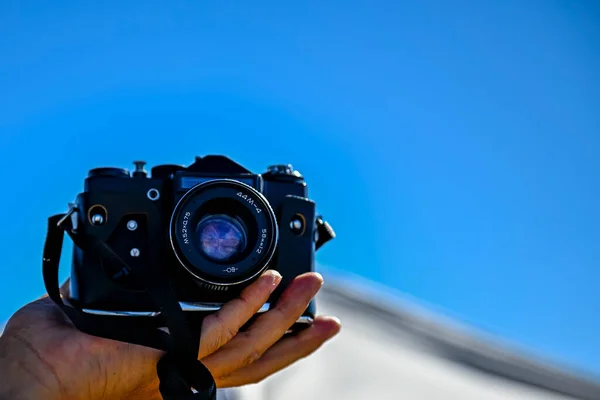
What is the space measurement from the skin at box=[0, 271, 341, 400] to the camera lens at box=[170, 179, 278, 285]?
0.09 metres

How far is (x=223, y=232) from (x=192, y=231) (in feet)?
0.35

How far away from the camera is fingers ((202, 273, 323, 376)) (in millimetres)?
2348

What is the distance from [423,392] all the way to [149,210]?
1.93m

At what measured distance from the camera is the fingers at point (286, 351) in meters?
2.63

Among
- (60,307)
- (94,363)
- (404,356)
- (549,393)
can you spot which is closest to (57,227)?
(60,307)

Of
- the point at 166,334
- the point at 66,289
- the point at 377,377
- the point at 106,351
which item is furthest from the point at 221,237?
the point at 377,377

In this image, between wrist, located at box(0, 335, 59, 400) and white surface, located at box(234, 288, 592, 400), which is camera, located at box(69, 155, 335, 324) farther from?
white surface, located at box(234, 288, 592, 400)

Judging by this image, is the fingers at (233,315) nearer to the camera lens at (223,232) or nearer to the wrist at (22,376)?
the camera lens at (223,232)

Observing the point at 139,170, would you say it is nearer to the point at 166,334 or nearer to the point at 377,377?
the point at 166,334

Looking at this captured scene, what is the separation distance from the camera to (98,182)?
249 centimetres

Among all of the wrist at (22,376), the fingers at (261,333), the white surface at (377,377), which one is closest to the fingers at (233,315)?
the fingers at (261,333)

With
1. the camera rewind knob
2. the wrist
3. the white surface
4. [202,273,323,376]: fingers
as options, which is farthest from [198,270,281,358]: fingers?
the white surface

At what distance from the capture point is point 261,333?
2359 millimetres

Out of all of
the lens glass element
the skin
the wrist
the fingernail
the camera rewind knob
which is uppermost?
the camera rewind knob
